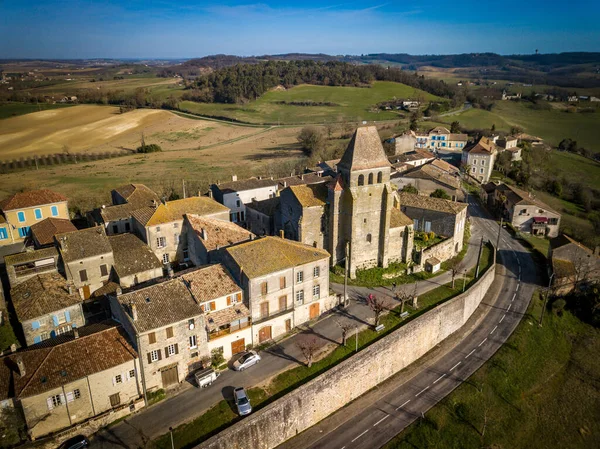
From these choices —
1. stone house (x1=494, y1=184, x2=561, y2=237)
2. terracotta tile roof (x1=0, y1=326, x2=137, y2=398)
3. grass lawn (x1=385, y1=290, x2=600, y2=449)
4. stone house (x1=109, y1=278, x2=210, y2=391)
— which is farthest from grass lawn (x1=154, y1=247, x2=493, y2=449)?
stone house (x1=494, y1=184, x2=561, y2=237)

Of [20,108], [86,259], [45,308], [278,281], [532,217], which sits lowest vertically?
[532,217]

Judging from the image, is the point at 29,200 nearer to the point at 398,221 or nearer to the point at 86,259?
the point at 86,259

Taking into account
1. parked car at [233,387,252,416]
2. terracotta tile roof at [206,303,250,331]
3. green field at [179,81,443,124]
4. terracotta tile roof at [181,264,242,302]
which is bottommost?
parked car at [233,387,252,416]

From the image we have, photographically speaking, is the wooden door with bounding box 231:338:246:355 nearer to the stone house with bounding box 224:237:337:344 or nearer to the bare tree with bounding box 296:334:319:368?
the stone house with bounding box 224:237:337:344

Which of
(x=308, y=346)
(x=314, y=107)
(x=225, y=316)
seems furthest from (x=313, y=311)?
(x=314, y=107)

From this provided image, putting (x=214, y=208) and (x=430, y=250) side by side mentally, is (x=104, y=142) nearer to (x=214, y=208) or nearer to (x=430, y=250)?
(x=214, y=208)

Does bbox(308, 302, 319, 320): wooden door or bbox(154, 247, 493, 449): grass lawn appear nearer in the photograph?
bbox(154, 247, 493, 449): grass lawn

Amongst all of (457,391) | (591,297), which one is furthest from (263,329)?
(591,297)
